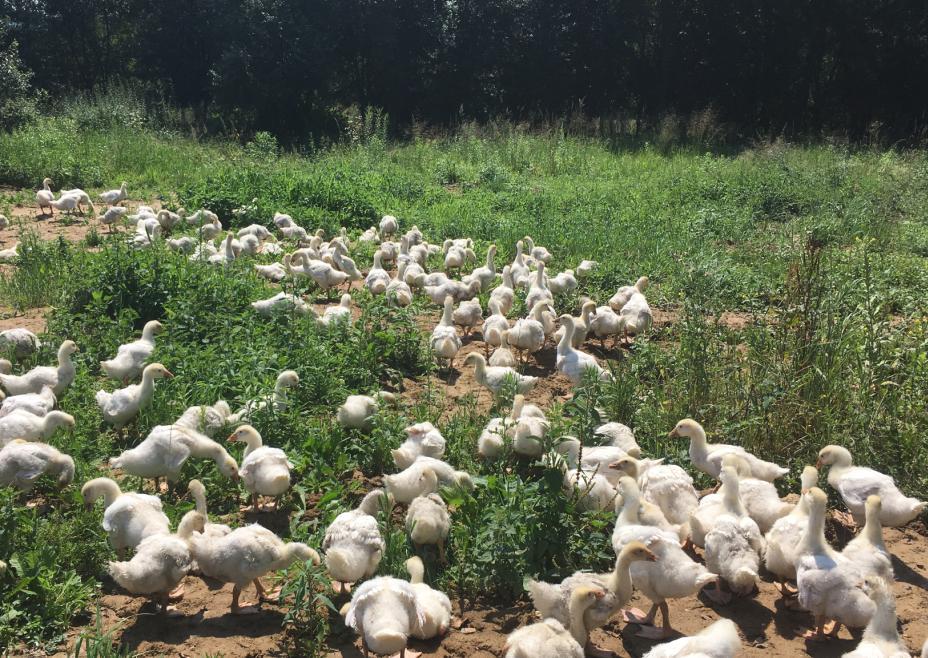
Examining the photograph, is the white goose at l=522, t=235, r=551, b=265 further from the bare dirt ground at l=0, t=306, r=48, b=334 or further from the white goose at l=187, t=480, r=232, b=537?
the white goose at l=187, t=480, r=232, b=537

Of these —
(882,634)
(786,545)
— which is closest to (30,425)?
(786,545)

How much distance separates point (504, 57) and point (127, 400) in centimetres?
3039

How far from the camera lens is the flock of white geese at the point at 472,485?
4000 millimetres

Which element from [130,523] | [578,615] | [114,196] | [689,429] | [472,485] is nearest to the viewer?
[578,615]

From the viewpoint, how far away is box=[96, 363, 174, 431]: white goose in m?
6.11

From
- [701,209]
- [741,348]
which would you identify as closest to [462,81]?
[701,209]

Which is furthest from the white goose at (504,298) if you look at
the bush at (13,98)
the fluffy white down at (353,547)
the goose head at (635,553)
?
the bush at (13,98)

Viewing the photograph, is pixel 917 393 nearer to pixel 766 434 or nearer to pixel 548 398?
pixel 766 434

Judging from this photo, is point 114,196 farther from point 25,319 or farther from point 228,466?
point 228,466

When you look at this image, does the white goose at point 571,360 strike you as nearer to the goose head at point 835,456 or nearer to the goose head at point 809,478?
the goose head at point 835,456

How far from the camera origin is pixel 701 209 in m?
13.4

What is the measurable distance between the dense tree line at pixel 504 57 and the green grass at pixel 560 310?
1405 centimetres

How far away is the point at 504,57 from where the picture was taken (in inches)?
1313

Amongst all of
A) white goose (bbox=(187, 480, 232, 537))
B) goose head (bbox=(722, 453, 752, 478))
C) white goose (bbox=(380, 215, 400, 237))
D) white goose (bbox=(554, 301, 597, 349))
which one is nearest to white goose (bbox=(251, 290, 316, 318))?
white goose (bbox=(554, 301, 597, 349))
